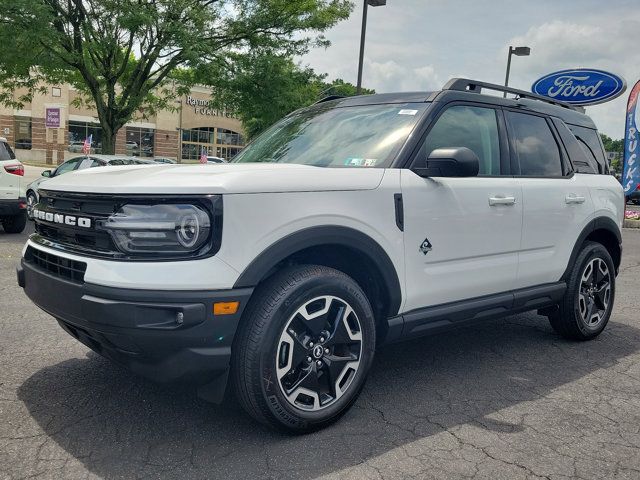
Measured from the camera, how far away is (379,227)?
309 cm

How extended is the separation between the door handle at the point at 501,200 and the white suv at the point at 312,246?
1 centimetres

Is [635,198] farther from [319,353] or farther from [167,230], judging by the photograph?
[167,230]

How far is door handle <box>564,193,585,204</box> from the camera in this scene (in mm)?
4371

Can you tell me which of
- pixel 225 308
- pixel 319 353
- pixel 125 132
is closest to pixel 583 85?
pixel 319 353

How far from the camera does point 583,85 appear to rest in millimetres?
17922

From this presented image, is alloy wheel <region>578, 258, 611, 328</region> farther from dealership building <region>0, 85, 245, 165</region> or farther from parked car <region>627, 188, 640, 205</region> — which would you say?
dealership building <region>0, 85, 245, 165</region>

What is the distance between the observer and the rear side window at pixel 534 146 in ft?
13.6

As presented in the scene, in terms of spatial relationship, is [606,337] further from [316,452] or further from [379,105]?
[316,452]

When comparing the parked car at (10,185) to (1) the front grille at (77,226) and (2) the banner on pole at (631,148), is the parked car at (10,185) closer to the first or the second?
(1) the front grille at (77,226)

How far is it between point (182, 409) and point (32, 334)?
6.03 feet

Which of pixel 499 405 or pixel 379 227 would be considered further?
pixel 499 405

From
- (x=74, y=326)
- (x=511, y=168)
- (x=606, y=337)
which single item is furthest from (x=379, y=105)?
(x=606, y=337)

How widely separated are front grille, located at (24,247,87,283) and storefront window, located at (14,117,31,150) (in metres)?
50.4

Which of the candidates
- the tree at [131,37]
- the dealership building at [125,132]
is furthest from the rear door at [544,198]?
the dealership building at [125,132]
